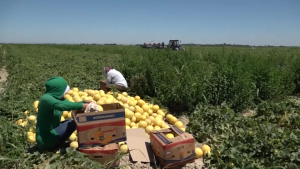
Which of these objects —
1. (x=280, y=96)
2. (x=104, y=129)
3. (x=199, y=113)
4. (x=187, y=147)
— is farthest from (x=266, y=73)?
(x=104, y=129)

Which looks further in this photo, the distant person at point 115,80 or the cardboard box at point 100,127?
the distant person at point 115,80

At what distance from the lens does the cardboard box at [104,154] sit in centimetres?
327

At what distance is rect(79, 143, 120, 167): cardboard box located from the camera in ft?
10.7

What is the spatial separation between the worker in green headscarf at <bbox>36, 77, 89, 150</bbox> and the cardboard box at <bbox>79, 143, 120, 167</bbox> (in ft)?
1.96

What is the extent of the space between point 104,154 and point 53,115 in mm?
983

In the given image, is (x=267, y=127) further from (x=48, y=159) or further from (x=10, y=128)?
(x=10, y=128)

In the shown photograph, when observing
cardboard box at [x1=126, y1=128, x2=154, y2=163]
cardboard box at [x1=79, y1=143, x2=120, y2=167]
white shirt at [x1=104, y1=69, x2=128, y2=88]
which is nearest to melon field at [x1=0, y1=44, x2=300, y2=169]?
cardboard box at [x1=79, y1=143, x2=120, y2=167]

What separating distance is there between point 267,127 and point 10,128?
3932 mm

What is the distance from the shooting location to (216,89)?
6.15 m

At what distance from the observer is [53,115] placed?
3553 millimetres

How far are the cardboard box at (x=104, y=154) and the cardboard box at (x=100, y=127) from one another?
90 mm

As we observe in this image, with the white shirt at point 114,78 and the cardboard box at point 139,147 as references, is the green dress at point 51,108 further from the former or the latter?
the white shirt at point 114,78

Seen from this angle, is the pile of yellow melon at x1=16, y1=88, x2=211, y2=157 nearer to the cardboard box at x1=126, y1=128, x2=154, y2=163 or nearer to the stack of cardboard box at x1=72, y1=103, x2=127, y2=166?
the cardboard box at x1=126, y1=128, x2=154, y2=163

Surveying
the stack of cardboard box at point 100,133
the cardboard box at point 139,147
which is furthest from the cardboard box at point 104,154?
the cardboard box at point 139,147
